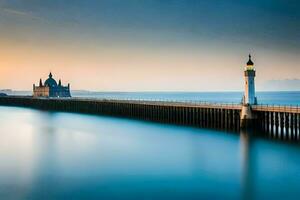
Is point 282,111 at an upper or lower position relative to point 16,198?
upper

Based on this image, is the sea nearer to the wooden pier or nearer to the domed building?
the wooden pier

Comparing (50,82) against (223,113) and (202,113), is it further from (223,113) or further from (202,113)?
(223,113)

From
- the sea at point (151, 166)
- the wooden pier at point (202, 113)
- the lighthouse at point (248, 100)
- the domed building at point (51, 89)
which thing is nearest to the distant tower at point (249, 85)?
the lighthouse at point (248, 100)

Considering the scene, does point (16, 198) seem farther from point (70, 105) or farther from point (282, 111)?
point (70, 105)

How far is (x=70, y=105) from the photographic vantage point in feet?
286

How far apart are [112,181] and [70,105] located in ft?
216

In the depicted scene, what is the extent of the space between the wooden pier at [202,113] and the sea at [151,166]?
9.21ft

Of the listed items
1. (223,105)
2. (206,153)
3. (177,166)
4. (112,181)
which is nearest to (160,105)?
(223,105)

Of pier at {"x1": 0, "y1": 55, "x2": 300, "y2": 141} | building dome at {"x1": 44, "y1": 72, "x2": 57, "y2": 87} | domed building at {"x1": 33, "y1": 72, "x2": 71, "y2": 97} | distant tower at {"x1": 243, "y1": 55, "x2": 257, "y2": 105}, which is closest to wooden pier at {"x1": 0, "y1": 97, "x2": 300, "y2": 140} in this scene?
pier at {"x1": 0, "y1": 55, "x2": 300, "y2": 141}

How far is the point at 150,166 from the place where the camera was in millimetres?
26922

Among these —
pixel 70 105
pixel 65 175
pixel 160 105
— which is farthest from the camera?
pixel 70 105

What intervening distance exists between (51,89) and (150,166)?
11521cm

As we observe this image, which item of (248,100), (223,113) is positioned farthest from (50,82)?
(248,100)

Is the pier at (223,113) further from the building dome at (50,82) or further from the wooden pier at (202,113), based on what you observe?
the building dome at (50,82)
